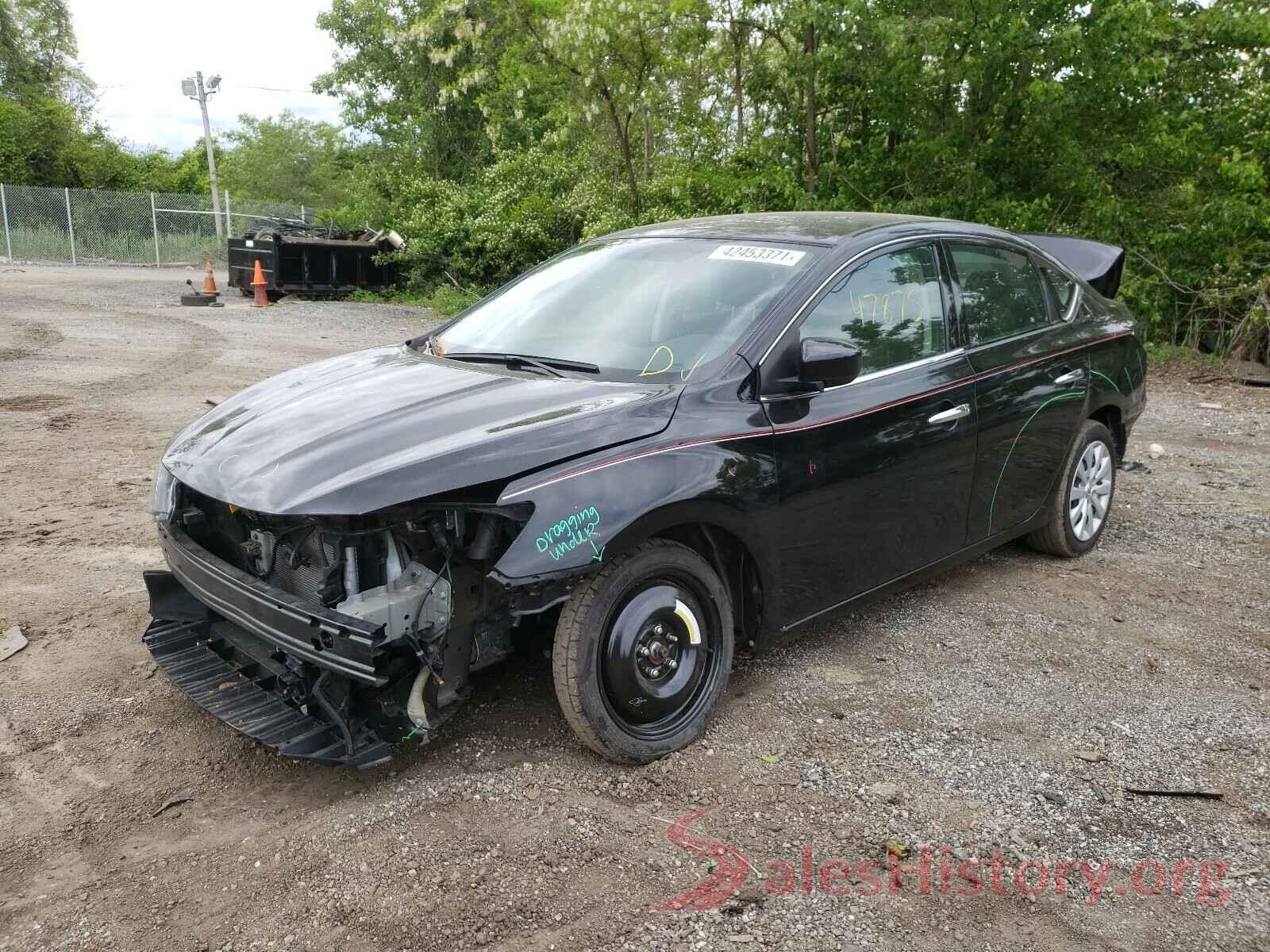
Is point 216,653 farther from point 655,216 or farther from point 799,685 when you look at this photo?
point 655,216

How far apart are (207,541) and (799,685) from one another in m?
2.21

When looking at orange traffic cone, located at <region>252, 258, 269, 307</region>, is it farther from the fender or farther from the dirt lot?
the fender

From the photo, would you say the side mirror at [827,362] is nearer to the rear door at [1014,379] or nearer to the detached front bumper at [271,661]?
the rear door at [1014,379]

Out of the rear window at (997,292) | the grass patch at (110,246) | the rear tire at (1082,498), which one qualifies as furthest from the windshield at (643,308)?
the grass patch at (110,246)

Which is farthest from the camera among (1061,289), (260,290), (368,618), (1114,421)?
(260,290)

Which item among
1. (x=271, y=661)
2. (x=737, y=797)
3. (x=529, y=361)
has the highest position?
(x=529, y=361)

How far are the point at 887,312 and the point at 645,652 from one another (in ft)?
Result: 5.76

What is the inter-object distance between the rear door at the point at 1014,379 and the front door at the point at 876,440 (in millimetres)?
149

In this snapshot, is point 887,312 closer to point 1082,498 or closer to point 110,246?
point 1082,498

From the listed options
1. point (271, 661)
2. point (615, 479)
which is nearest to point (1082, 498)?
point (615, 479)

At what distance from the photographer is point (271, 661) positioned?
3195 millimetres

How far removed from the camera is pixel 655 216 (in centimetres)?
1588

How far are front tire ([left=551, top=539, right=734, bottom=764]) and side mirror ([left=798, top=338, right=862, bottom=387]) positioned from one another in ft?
2.40

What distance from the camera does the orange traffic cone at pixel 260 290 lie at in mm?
17797
